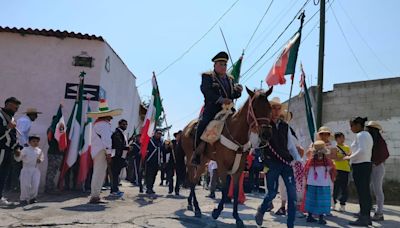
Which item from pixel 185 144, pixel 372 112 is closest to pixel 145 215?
pixel 185 144

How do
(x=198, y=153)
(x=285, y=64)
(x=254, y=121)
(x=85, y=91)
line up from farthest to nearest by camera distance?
(x=85, y=91)
(x=285, y=64)
(x=198, y=153)
(x=254, y=121)

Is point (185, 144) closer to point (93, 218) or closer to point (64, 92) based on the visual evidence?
point (93, 218)

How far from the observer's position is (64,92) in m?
11.0

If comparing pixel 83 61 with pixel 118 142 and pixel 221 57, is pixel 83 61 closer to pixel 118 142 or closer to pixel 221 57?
pixel 118 142

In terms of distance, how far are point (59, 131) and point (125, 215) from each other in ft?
13.7

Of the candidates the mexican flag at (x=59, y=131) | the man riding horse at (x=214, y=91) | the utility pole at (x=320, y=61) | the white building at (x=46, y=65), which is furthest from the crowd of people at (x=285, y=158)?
the utility pole at (x=320, y=61)

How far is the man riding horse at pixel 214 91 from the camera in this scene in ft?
23.5

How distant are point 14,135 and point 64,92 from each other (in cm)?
318

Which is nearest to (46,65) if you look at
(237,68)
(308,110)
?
(237,68)

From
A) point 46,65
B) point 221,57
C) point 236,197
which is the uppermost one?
point 46,65

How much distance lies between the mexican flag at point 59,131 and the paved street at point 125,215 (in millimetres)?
1433

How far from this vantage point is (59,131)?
396 inches

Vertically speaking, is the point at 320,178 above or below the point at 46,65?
below

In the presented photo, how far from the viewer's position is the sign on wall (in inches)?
434
